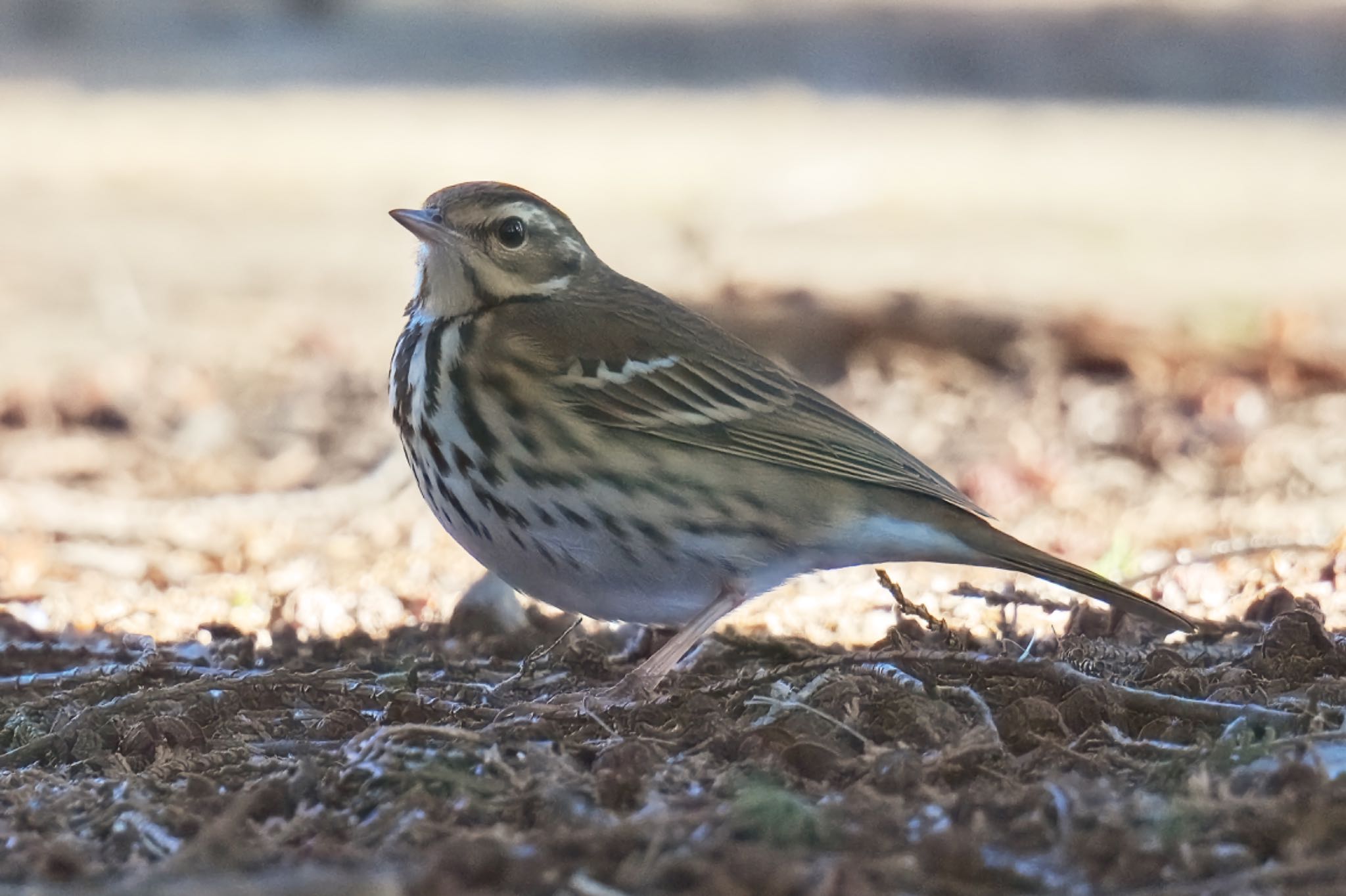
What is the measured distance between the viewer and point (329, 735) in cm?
401

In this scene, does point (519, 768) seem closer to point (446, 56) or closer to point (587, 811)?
point (587, 811)

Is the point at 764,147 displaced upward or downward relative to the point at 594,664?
upward

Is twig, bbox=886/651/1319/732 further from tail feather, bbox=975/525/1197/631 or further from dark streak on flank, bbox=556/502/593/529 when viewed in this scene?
dark streak on flank, bbox=556/502/593/529

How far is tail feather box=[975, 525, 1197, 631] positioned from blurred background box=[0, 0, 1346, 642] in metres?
0.42

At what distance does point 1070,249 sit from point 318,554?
14.1 ft

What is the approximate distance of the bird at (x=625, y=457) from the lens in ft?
14.8

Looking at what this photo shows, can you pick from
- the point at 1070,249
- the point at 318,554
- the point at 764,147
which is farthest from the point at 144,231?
the point at 1070,249

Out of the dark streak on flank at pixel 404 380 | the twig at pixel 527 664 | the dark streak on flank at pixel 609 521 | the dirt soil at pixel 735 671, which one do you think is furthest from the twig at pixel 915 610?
the dark streak on flank at pixel 404 380

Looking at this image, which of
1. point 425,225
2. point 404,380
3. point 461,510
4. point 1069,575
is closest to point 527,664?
point 461,510

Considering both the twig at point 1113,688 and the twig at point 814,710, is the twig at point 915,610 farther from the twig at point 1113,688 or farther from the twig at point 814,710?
the twig at point 814,710

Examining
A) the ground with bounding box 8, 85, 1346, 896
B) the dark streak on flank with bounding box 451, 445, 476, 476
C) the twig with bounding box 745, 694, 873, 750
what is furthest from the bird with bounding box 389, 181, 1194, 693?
the twig with bounding box 745, 694, 873, 750

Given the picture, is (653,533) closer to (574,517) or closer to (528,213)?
(574,517)

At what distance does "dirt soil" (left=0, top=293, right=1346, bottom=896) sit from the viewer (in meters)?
2.98

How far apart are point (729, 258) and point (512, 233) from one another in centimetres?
370
